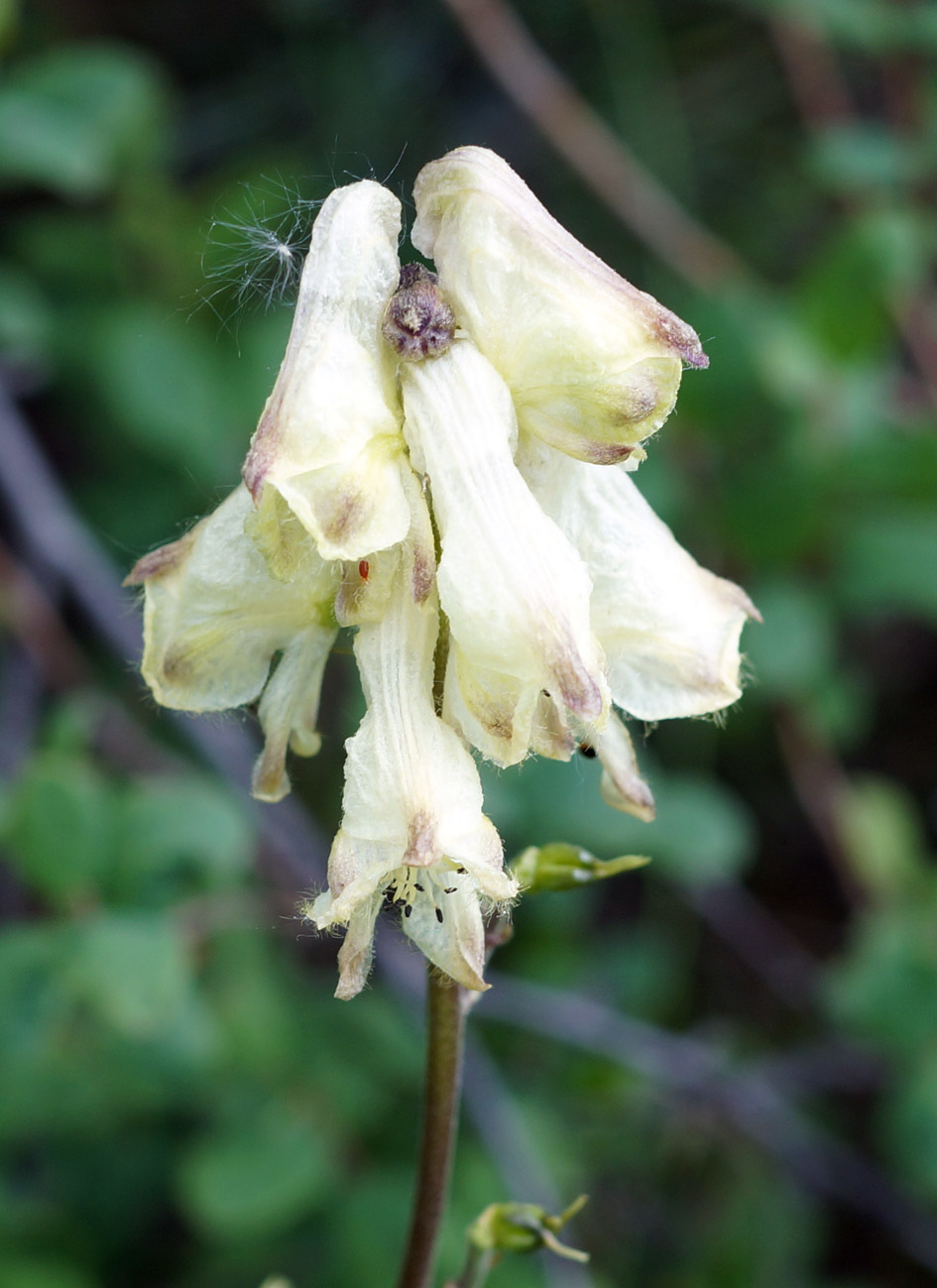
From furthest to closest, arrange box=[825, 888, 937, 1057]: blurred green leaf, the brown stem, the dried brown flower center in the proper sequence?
the brown stem → box=[825, 888, 937, 1057]: blurred green leaf → the dried brown flower center

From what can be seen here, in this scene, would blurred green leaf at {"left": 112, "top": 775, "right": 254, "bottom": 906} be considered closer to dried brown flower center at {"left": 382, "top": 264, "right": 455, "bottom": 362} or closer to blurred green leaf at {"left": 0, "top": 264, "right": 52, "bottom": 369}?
blurred green leaf at {"left": 0, "top": 264, "right": 52, "bottom": 369}

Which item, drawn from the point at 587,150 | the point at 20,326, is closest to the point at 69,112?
the point at 20,326

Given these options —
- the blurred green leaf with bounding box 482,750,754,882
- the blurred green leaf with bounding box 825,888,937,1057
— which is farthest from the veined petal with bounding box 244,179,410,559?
the blurred green leaf with bounding box 825,888,937,1057

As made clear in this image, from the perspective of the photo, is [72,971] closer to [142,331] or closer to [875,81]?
[142,331]

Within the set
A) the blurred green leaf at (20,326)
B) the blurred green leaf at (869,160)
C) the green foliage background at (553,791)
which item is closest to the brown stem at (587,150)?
the green foliage background at (553,791)

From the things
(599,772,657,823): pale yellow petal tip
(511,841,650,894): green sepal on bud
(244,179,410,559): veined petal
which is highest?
(244,179,410,559): veined petal

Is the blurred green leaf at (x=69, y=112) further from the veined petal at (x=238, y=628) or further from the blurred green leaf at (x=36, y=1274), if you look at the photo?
the blurred green leaf at (x=36, y=1274)

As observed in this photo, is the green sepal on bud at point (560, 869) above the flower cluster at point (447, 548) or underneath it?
underneath
